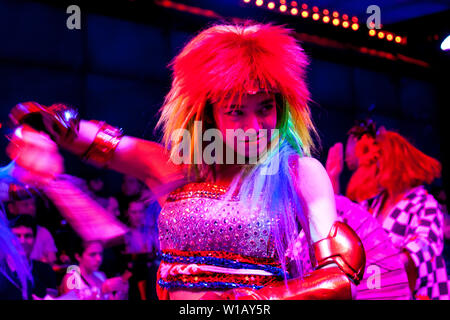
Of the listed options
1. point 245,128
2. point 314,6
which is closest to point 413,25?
point 314,6

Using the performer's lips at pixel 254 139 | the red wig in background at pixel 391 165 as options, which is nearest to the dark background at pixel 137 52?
the red wig in background at pixel 391 165

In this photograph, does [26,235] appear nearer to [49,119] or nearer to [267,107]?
[49,119]

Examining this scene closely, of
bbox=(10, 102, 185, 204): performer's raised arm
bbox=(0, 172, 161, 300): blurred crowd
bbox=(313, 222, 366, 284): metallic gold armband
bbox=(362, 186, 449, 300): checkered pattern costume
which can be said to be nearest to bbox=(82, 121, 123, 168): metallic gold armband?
bbox=(10, 102, 185, 204): performer's raised arm

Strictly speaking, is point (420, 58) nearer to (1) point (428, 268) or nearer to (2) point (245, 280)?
(1) point (428, 268)

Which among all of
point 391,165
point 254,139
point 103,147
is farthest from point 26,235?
point 391,165

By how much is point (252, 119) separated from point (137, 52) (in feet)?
12.1

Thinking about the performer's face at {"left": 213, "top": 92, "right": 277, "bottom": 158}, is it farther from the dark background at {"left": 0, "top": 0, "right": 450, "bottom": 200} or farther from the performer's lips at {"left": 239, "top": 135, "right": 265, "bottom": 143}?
the dark background at {"left": 0, "top": 0, "right": 450, "bottom": 200}

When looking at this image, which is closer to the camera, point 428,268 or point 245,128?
point 245,128

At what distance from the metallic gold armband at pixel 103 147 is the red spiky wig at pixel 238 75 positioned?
143 mm

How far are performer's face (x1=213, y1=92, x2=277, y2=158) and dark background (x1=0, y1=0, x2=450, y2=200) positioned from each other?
2.18 meters

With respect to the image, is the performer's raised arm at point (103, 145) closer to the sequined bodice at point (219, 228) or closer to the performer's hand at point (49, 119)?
the performer's hand at point (49, 119)

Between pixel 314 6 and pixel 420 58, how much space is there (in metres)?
2.60

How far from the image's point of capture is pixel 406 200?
3082mm
